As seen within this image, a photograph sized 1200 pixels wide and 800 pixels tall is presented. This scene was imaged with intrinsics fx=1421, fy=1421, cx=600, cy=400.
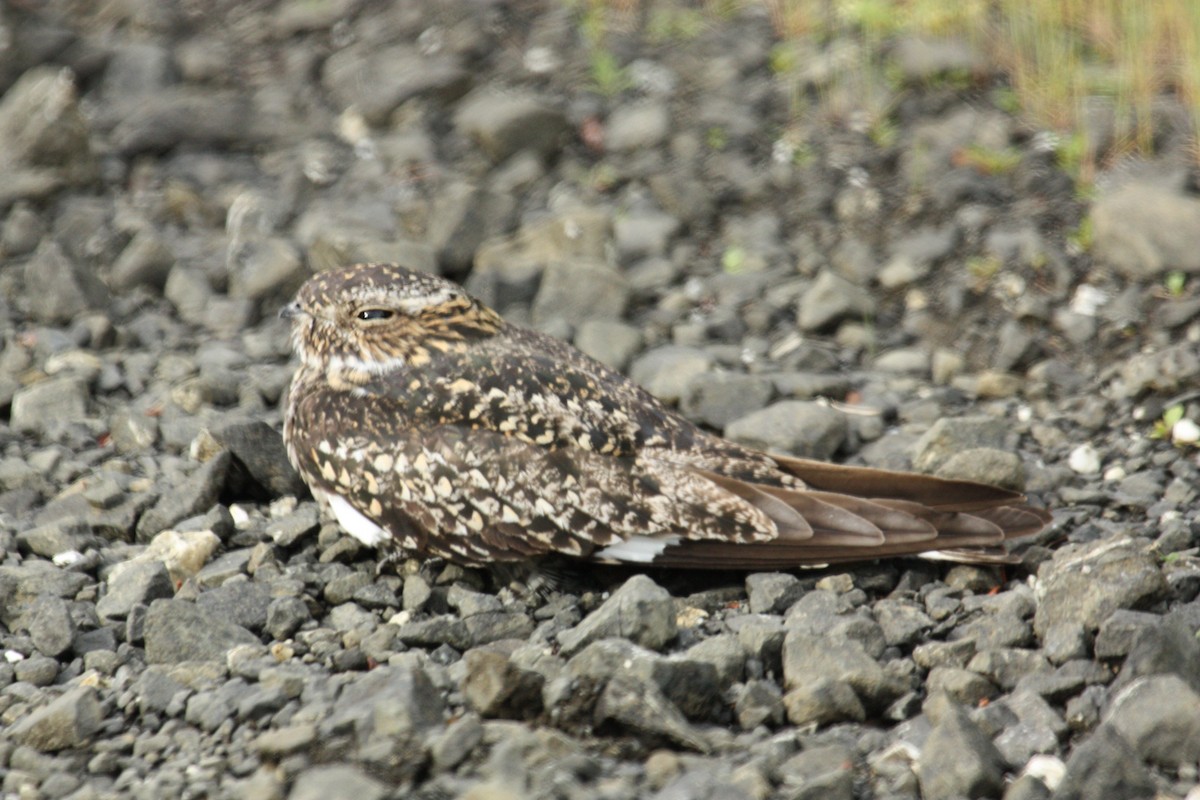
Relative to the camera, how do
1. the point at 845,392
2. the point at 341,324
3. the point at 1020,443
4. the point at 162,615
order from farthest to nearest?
1. the point at 845,392
2. the point at 1020,443
3. the point at 341,324
4. the point at 162,615

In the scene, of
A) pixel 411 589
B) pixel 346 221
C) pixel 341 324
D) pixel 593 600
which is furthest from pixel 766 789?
pixel 346 221

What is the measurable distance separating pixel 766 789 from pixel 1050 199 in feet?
12.7

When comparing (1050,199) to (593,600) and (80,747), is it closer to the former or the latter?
(593,600)

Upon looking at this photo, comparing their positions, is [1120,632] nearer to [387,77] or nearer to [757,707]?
[757,707]

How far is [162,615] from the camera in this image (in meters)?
3.88

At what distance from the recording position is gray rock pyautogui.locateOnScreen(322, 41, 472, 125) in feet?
23.4

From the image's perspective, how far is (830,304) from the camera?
5.72 meters

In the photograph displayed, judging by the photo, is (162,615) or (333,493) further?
(333,493)

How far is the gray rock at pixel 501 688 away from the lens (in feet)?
11.0

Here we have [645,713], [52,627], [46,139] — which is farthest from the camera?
[46,139]

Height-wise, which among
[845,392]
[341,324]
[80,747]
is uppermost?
[341,324]

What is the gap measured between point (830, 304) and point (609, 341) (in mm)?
919

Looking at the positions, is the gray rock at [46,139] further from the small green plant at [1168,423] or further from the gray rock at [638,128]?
the small green plant at [1168,423]

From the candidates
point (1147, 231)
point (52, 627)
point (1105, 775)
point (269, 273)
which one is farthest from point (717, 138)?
point (1105, 775)
